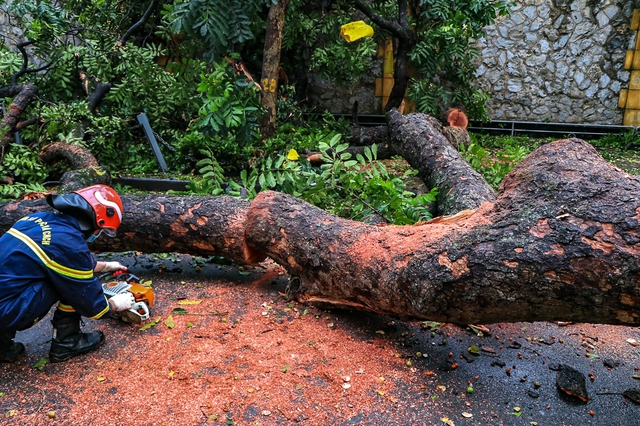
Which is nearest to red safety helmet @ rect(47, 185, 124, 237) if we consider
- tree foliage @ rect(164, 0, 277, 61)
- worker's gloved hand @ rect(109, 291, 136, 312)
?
worker's gloved hand @ rect(109, 291, 136, 312)

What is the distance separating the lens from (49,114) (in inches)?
223


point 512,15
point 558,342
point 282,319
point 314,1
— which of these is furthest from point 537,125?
point 282,319

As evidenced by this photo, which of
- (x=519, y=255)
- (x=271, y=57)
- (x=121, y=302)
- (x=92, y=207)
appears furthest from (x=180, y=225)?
(x=271, y=57)

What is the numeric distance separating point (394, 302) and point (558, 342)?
1.00 meters

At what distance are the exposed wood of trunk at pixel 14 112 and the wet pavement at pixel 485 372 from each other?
3.23 metres

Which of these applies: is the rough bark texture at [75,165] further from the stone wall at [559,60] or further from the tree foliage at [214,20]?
the stone wall at [559,60]

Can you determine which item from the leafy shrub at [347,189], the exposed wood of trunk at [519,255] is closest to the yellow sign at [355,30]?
the leafy shrub at [347,189]

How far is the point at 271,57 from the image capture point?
20.1ft

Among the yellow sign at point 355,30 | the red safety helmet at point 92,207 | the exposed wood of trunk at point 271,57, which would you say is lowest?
the red safety helmet at point 92,207

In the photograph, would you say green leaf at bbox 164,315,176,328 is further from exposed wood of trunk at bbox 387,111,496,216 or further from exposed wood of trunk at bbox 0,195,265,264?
exposed wood of trunk at bbox 387,111,496,216

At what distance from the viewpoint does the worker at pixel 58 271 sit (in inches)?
97.2

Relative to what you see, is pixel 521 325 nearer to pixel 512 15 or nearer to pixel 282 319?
pixel 282 319

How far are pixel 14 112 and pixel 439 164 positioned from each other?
14.6 feet

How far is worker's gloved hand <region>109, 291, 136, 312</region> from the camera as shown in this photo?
113 inches
